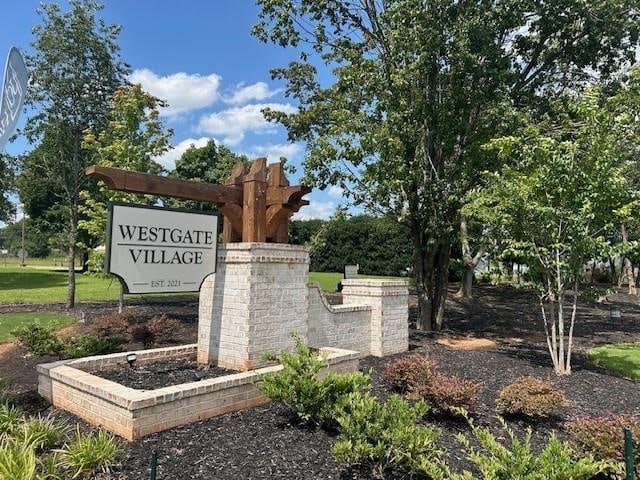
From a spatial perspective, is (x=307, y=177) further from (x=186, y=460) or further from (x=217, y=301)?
(x=186, y=460)

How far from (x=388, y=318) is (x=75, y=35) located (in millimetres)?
11169

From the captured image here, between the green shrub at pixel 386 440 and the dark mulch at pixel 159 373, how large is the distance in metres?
2.34

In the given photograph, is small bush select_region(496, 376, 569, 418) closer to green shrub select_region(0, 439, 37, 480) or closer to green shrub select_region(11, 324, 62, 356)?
green shrub select_region(0, 439, 37, 480)

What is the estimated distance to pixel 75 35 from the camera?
1296cm

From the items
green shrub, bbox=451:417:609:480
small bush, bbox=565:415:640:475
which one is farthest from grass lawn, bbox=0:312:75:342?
small bush, bbox=565:415:640:475

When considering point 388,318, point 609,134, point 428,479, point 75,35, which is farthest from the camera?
point 75,35

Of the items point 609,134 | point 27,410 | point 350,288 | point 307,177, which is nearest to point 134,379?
point 27,410

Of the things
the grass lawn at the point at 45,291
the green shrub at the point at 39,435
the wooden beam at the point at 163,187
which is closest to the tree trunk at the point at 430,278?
the wooden beam at the point at 163,187

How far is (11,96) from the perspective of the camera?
12.2 feet

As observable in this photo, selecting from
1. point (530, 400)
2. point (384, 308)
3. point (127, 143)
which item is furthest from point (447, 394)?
point (127, 143)

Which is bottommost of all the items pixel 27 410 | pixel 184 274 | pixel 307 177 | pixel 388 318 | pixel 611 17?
pixel 27 410

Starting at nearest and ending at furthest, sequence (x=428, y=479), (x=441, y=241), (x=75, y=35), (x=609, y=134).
A: (x=428, y=479), (x=609, y=134), (x=441, y=241), (x=75, y=35)

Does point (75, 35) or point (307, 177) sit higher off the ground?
point (75, 35)

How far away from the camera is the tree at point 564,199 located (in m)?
6.86
